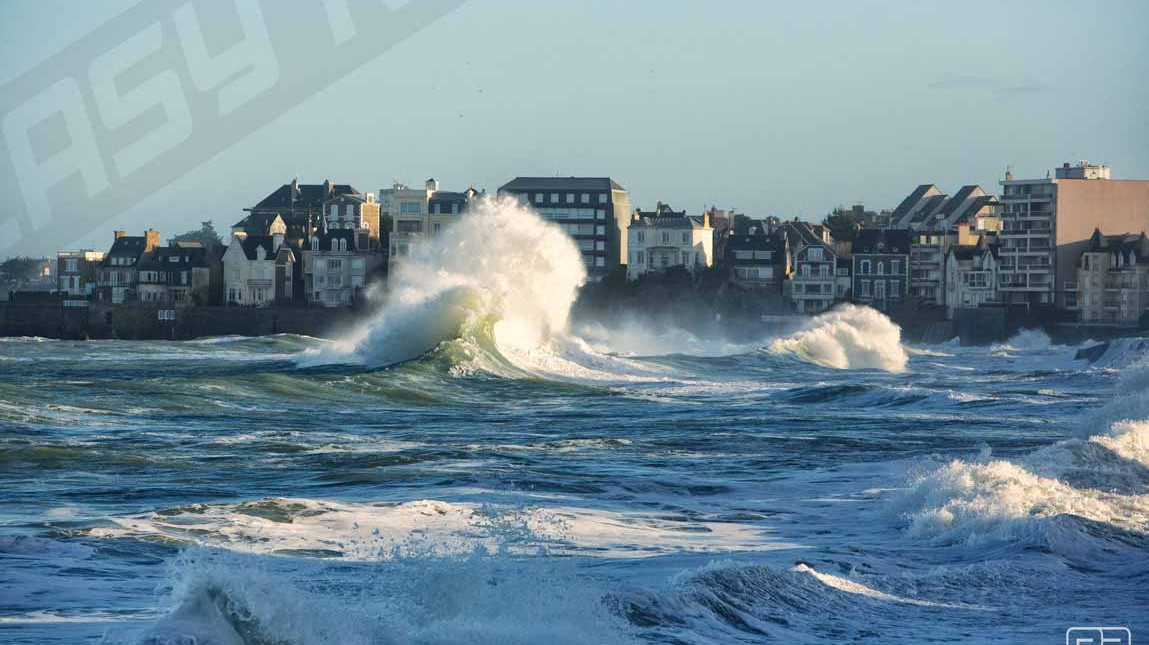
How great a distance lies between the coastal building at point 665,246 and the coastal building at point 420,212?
1073cm

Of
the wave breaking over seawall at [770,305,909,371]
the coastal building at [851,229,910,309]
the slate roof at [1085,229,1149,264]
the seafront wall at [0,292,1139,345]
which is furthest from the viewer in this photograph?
the coastal building at [851,229,910,309]

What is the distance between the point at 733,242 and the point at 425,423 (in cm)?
7204

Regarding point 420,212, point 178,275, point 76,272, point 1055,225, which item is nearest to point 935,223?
point 1055,225

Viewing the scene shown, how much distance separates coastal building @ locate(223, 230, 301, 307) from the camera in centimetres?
9538

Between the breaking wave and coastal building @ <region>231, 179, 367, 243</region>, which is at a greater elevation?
coastal building @ <region>231, 179, 367, 243</region>

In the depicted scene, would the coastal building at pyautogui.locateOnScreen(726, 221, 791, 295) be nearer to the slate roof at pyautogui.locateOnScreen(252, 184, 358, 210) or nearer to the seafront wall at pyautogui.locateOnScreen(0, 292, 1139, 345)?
the seafront wall at pyautogui.locateOnScreen(0, 292, 1139, 345)

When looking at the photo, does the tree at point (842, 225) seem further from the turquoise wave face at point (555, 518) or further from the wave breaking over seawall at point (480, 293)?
the turquoise wave face at point (555, 518)

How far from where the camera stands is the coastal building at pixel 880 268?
96.8 m

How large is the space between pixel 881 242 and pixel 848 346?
3570cm

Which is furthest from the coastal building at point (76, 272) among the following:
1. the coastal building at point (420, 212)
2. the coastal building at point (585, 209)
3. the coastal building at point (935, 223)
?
the coastal building at point (935, 223)

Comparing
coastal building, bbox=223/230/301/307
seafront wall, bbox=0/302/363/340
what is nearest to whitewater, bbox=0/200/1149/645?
seafront wall, bbox=0/302/363/340

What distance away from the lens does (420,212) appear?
10212cm

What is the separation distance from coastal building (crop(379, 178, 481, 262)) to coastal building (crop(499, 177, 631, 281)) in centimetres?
418

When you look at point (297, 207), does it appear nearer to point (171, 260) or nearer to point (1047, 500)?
point (171, 260)
